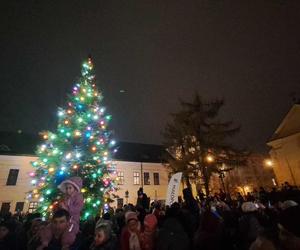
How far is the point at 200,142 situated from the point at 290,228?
17.8 m

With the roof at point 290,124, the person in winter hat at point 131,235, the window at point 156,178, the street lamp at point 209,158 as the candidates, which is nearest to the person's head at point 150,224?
the person in winter hat at point 131,235

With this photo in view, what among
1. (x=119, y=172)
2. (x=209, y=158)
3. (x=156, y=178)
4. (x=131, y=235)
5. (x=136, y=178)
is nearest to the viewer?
(x=131, y=235)

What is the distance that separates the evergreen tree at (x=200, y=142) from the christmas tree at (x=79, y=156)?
10.3 m

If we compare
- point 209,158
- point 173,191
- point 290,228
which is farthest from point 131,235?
point 209,158

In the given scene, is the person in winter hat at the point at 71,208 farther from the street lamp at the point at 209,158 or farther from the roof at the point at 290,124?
the roof at the point at 290,124

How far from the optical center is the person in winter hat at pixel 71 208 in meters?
3.19

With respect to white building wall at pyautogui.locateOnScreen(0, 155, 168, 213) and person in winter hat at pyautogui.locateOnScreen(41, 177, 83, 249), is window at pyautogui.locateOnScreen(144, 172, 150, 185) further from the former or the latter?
person in winter hat at pyautogui.locateOnScreen(41, 177, 83, 249)

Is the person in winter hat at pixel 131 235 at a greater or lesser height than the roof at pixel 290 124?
lesser

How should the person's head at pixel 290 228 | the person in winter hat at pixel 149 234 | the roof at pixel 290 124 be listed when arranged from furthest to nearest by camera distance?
the roof at pixel 290 124, the person in winter hat at pixel 149 234, the person's head at pixel 290 228

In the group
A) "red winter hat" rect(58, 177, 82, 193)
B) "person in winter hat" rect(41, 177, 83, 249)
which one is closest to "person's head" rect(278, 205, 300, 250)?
"person in winter hat" rect(41, 177, 83, 249)

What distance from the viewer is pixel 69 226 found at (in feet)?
11.3

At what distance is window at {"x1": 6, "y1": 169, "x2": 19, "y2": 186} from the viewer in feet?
80.4

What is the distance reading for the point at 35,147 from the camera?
93.8 ft

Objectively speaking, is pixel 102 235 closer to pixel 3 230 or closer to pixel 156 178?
pixel 3 230
